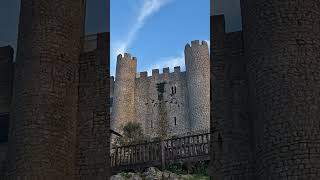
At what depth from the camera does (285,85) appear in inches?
324

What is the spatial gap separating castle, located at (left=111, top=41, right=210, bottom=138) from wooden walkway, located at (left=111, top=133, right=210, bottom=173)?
76.9 feet

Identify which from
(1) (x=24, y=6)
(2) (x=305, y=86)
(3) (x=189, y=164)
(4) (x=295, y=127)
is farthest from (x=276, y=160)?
(3) (x=189, y=164)

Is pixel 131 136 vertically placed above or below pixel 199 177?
above

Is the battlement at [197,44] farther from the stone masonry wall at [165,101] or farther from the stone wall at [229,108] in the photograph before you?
the stone wall at [229,108]

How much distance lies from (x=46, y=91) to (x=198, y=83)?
39.8 m

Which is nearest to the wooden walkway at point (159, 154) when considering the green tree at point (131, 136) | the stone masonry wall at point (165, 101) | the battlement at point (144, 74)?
the green tree at point (131, 136)

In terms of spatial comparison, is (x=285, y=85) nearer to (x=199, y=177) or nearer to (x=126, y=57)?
(x=199, y=177)

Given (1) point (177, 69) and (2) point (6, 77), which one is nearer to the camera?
(2) point (6, 77)

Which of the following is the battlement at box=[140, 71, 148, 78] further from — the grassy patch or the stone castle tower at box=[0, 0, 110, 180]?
the stone castle tower at box=[0, 0, 110, 180]

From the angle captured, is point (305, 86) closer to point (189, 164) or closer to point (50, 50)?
point (50, 50)

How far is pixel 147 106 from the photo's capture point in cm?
5022

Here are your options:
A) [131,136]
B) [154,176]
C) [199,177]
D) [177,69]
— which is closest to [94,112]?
[154,176]

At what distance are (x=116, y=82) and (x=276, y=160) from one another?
44852 mm

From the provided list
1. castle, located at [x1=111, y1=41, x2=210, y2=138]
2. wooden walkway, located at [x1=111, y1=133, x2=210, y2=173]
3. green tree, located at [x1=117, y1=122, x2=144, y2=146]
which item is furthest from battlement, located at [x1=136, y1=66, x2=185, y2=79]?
wooden walkway, located at [x1=111, y1=133, x2=210, y2=173]
